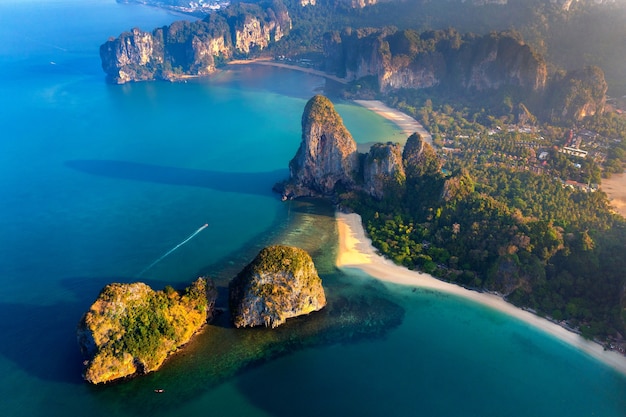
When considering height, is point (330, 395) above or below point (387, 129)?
below

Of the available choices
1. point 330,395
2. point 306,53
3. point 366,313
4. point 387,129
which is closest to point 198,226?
point 366,313

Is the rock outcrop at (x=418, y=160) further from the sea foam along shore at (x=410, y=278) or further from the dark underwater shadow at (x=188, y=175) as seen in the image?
the dark underwater shadow at (x=188, y=175)

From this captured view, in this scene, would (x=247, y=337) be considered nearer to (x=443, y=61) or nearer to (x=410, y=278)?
(x=410, y=278)

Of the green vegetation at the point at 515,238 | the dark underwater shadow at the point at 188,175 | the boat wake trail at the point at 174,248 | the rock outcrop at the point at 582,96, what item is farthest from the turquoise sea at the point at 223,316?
the rock outcrop at the point at 582,96

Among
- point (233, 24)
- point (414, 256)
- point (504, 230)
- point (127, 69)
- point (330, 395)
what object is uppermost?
point (233, 24)

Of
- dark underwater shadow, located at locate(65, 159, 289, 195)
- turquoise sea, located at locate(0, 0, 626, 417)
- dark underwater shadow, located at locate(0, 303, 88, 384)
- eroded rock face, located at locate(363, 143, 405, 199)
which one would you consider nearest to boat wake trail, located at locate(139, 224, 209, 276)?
turquoise sea, located at locate(0, 0, 626, 417)

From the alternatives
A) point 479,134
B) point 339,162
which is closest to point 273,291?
→ point 339,162

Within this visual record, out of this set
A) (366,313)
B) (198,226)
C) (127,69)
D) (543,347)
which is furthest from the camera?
(127,69)

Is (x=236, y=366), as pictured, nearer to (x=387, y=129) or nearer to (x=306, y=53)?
(x=387, y=129)
